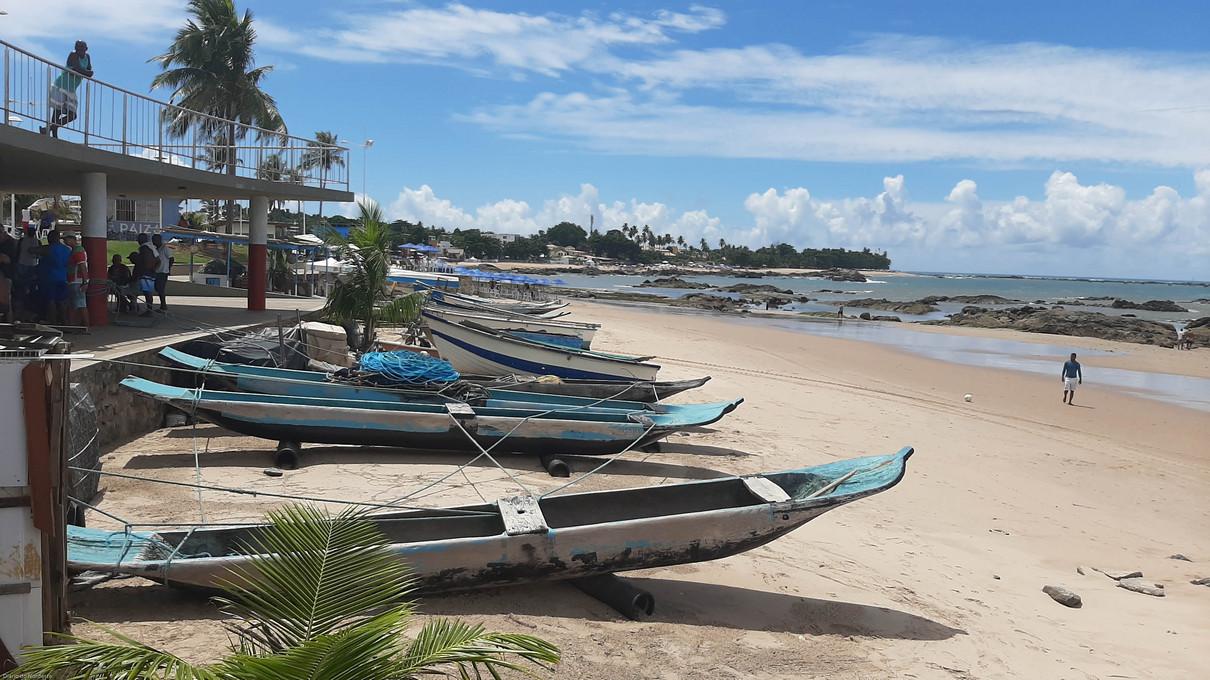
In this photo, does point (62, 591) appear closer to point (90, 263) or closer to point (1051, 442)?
point (90, 263)

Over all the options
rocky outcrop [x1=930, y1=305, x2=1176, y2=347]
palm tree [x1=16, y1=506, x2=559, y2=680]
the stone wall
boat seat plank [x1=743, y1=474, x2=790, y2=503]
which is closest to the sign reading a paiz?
the stone wall

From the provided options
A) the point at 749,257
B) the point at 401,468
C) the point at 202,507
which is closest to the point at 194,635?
the point at 202,507

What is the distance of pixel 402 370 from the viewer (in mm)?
11969

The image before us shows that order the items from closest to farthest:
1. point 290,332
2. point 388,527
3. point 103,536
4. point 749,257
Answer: point 103,536, point 388,527, point 290,332, point 749,257

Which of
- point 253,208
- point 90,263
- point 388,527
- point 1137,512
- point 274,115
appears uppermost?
point 274,115

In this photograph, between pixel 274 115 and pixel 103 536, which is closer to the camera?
pixel 103 536

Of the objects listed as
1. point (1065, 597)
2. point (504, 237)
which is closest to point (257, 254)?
point (1065, 597)

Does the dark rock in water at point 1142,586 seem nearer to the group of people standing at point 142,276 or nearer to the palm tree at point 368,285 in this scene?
the palm tree at point 368,285

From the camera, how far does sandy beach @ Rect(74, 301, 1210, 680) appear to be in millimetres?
6062

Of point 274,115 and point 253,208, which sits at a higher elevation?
point 274,115

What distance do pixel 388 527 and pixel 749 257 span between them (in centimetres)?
18667

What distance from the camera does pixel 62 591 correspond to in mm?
4398

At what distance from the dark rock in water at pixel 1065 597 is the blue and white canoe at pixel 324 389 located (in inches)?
209

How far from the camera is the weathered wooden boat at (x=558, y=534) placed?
19.0ft
